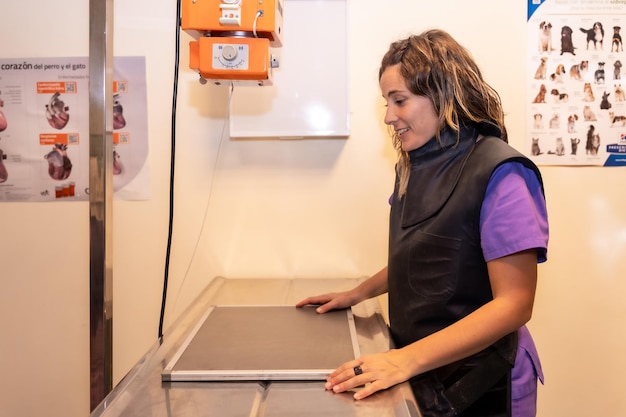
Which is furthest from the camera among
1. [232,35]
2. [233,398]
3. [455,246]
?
[232,35]

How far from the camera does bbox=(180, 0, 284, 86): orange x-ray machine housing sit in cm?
114

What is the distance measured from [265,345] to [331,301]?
0.32 m

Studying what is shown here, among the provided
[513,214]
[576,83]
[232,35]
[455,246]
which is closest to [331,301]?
[455,246]

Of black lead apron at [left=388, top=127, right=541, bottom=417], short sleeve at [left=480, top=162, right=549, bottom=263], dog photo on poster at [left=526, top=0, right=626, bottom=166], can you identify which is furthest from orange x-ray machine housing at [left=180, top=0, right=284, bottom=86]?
dog photo on poster at [left=526, top=0, right=626, bottom=166]

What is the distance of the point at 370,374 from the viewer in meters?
0.90

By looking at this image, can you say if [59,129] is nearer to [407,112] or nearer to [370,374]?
[407,112]

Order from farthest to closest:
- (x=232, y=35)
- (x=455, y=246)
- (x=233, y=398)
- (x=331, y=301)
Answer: (x=331, y=301) < (x=232, y=35) < (x=455, y=246) < (x=233, y=398)

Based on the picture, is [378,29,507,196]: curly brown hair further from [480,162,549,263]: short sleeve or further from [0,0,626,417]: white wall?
[0,0,626,417]: white wall

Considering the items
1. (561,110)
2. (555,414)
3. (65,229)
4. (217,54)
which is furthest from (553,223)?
(65,229)

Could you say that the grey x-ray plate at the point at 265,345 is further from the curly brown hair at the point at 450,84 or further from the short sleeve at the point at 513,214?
the curly brown hair at the point at 450,84

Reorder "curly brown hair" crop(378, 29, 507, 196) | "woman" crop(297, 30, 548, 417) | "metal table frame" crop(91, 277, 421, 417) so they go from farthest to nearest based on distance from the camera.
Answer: "curly brown hair" crop(378, 29, 507, 196) < "woman" crop(297, 30, 548, 417) < "metal table frame" crop(91, 277, 421, 417)

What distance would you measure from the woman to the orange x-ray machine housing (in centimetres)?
28

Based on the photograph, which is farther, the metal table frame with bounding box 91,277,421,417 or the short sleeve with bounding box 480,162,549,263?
the short sleeve with bounding box 480,162,549,263

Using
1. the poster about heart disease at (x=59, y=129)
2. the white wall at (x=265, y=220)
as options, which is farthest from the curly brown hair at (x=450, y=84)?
the poster about heart disease at (x=59, y=129)
